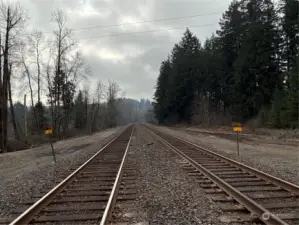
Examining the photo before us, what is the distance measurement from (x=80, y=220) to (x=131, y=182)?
12.2ft

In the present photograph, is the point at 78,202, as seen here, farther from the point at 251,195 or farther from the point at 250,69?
the point at 250,69

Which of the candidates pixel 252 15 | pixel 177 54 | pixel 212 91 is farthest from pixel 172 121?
pixel 252 15

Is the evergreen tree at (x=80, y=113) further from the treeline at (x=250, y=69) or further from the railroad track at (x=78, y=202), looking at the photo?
the railroad track at (x=78, y=202)

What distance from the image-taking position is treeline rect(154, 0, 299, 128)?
37.4 metres

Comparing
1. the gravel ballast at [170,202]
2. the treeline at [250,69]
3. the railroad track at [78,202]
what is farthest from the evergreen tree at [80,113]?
the gravel ballast at [170,202]

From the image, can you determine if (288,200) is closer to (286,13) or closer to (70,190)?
(70,190)

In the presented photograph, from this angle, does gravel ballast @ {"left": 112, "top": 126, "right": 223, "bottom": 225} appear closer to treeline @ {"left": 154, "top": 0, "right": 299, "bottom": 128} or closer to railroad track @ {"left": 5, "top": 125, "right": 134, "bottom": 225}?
railroad track @ {"left": 5, "top": 125, "right": 134, "bottom": 225}

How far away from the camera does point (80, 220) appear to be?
6.46 m

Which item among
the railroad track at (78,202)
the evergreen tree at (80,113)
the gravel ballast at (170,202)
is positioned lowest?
the gravel ballast at (170,202)

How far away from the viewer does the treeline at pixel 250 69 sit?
37.4 meters

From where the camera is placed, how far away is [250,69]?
141ft

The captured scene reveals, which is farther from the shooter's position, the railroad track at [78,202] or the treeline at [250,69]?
the treeline at [250,69]

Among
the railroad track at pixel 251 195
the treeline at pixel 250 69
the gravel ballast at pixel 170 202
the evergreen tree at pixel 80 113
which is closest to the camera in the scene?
the railroad track at pixel 251 195

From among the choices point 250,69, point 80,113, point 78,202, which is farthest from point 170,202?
point 80,113
